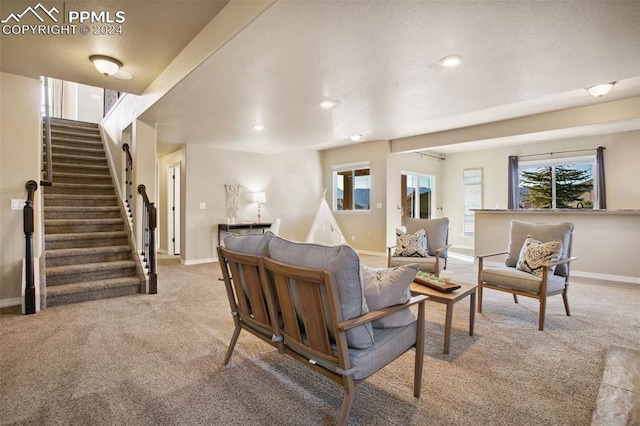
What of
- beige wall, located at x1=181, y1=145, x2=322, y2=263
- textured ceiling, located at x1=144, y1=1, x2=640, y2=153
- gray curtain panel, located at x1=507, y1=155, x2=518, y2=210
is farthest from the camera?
gray curtain panel, located at x1=507, y1=155, x2=518, y2=210

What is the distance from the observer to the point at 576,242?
5207mm

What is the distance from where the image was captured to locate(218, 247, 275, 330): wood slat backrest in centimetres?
185

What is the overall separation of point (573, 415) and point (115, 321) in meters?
3.55

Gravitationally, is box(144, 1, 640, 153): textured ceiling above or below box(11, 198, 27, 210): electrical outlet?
above

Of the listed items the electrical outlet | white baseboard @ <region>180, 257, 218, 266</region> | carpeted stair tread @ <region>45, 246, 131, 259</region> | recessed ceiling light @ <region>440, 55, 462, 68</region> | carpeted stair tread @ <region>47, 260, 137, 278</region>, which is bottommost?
white baseboard @ <region>180, 257, 218, 266</region>

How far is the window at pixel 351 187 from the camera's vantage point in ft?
25.4

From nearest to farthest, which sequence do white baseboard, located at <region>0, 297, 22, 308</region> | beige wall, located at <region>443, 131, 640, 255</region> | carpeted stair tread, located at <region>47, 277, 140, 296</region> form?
white baseboard, located at <region>0, 297, 22, 308</region>, carpeted stair tread, located at <region>47, 277, 140, 296</region>, beige wall, located at <region>443, 131, 640, 255</region>

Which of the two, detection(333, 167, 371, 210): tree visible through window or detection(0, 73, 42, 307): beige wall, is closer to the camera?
detection(0, 73, 42, 307): beige wall

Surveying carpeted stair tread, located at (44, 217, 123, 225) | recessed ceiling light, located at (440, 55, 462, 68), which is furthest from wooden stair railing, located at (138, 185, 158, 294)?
recessed ceiling light, located at (440, 55, 462, 68)

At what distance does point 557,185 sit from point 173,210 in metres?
8.65

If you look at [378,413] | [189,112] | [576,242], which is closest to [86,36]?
[189,112]

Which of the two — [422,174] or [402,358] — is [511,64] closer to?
[402,358]

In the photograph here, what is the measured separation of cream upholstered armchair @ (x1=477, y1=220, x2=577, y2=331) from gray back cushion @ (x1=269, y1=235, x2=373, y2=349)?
2.18m

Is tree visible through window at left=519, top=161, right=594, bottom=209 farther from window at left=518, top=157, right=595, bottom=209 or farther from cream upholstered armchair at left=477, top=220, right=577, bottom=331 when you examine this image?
cream upholstered armchair at left=477, top=220, right=577, bottom=331
